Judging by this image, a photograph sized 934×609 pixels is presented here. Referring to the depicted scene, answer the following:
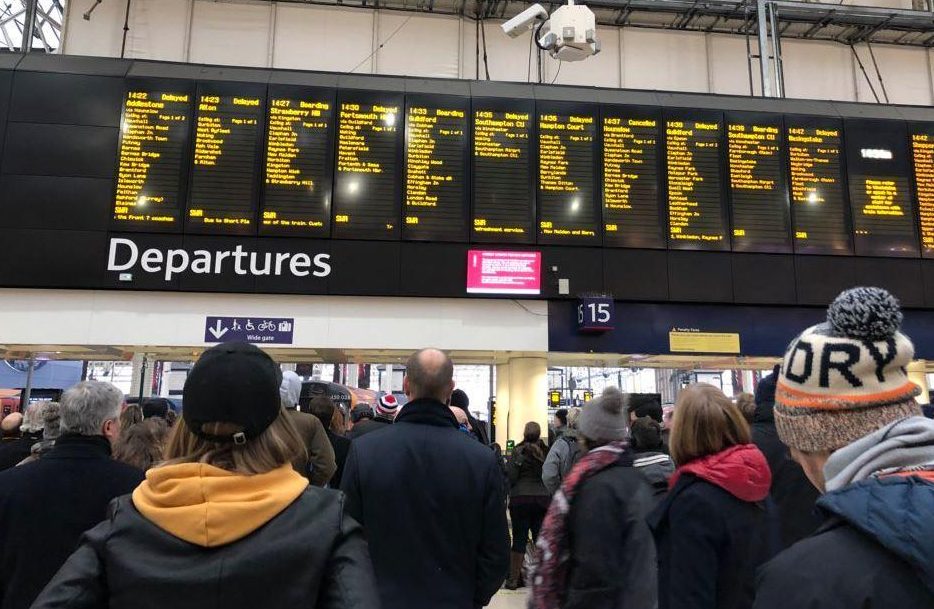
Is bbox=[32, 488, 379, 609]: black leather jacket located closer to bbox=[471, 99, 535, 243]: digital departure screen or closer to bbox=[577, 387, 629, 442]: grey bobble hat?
bbox=[577, 387, 629, 442]: grey bobble hat

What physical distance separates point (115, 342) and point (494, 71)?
6491 mm

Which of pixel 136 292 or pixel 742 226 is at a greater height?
pixel 742 226

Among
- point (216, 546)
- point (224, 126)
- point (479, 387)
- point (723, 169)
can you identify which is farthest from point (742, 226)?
point (479, 387)

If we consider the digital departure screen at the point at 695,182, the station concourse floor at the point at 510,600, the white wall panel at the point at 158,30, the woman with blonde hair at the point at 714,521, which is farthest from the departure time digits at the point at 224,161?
the woman with blonde hair at the point at 714,521

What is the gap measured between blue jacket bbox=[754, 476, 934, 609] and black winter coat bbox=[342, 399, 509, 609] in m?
1.45

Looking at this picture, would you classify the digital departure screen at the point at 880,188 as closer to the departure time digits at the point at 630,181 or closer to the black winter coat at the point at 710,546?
the departure time digits at the point at 630,181

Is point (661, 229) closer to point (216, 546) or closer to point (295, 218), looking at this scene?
point (295, 218)

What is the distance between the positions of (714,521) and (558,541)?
586mm

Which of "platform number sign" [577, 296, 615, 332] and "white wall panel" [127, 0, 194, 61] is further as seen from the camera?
"white wall panel" [127, 0, 194, 61]

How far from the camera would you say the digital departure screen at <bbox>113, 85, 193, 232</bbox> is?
24.0 feet

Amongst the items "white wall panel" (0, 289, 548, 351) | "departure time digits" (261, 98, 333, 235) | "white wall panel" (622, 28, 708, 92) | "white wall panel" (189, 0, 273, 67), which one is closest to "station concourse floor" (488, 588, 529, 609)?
"white wall panel" (0, 289, 548, 351)

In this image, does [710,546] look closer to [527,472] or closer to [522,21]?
→ [527,472]

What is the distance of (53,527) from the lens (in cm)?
206

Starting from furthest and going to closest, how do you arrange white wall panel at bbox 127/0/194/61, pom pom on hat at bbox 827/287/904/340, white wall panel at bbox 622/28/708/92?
white wall panel at bbox 622/28/708/92 → white wall panel at bbox 127/0/194/61 → pom pom on hat at bbox 827/287/904/340
